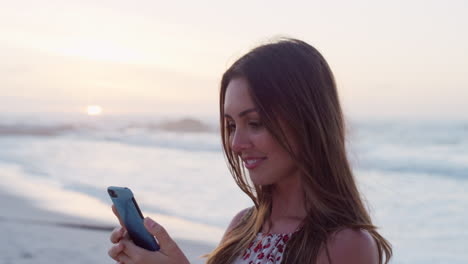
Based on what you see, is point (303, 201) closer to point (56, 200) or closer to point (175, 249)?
point (175, 249)

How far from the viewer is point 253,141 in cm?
223

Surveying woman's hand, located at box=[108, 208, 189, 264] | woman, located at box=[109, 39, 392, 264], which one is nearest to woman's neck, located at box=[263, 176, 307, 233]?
woman, located at box=[109, 39, 392, 264]

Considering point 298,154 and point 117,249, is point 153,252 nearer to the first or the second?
point 117,249

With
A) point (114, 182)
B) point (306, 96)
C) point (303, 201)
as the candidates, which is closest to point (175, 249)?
point (303, 201)

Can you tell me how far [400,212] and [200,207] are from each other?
342cm

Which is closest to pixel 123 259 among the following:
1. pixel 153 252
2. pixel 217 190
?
pixel 153 252

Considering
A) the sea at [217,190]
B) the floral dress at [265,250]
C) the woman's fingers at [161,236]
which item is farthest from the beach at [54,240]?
the woman's fingers at [161,236]

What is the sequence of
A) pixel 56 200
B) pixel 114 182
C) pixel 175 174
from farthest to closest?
pixel 175 174
pixel 114 182
pixel 56 200

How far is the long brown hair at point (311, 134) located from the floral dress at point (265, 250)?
0.05 m

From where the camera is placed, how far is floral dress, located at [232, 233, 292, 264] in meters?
2.26

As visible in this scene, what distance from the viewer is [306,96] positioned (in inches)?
84.5

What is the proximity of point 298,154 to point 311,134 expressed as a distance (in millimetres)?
93

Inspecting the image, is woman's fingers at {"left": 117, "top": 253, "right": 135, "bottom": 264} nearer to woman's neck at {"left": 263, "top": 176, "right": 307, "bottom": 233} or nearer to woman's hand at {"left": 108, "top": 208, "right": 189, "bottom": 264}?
woman's hand at {"left": 108, "top": 208, "right": 189, "bottom": 264}

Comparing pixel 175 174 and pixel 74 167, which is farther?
pixel 74 167
